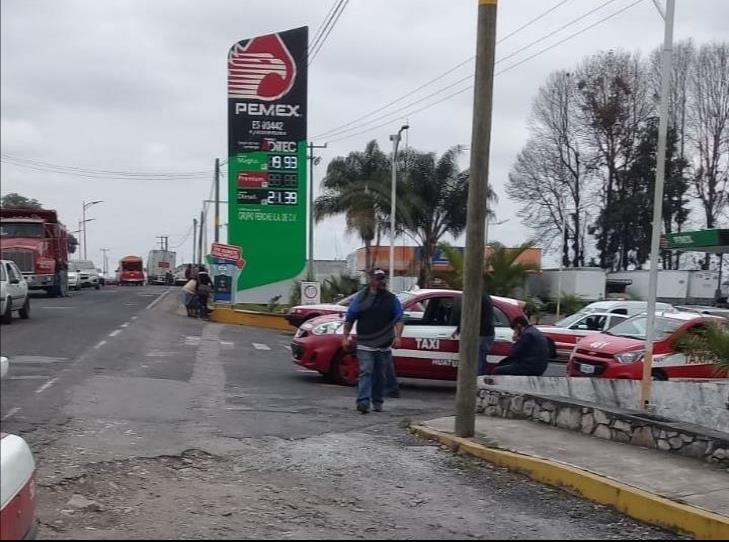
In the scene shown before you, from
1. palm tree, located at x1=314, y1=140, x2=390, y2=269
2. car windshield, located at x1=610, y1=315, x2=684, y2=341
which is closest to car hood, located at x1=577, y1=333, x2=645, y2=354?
car windshield, located at x1=610, y1=315, x2=684, y2=341

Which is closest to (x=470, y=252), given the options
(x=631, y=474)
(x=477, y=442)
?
(x=477, y=442)

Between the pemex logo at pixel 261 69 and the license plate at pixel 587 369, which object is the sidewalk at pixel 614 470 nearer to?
the license plate at pixel 587 369

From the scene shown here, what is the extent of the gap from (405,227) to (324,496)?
27.6 meters

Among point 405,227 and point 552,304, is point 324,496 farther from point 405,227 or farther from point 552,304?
point 552,304

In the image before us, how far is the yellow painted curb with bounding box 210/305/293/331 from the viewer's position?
28.3 m

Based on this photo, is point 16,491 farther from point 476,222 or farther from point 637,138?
point 637,138

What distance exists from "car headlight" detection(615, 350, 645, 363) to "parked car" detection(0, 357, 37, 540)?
990cm

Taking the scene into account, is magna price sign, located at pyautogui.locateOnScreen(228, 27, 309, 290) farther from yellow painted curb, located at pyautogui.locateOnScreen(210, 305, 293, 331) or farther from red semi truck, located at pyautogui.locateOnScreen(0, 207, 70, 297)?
red semi truck, located at pyautogui.locateOnScreen(0, 207, 70, 297)

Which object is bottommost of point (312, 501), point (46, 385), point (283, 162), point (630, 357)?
point (312, 501)

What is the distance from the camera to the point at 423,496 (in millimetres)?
6656

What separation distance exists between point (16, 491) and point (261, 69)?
107 feet

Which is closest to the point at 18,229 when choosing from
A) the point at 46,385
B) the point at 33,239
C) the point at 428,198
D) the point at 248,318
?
the point at 33,239

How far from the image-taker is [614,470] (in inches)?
289

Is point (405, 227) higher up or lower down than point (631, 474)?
higher up
